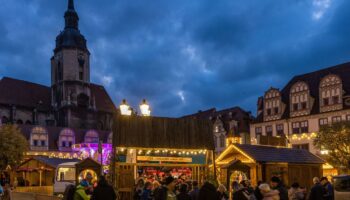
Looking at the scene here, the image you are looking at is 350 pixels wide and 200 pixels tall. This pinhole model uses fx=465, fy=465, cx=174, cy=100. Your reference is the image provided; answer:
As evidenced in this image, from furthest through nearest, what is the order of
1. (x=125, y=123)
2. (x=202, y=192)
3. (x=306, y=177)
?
(x=306, y=177) → (x=125, y=123) → (x=202, y=192)

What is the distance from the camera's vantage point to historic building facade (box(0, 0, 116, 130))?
78.5 metres

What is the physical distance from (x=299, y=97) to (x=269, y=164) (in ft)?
85.2

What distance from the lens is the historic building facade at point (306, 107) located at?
4728 cm

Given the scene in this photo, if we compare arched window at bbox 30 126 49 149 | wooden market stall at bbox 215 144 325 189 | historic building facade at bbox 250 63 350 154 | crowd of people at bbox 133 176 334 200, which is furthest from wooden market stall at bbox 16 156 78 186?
crowd of people at bbox 133 176 334 200

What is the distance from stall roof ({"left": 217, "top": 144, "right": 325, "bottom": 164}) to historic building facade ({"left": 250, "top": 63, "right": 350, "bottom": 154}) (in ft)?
55.3

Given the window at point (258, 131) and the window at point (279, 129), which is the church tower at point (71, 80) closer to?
the window at point (258, 131)

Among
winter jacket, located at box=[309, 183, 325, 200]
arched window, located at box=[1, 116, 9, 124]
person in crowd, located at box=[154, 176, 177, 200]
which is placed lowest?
winter jacket, located at box=[309, 183, 325, 200]

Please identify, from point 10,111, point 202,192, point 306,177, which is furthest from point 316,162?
point 10,111

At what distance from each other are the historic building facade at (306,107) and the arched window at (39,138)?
1171 inches

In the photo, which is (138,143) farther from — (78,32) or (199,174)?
(78,32)

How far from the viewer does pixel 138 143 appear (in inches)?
857

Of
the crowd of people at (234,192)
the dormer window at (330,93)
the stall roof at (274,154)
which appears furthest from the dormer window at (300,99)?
the crowd of people at (234,192)

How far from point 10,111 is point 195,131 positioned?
191 ft

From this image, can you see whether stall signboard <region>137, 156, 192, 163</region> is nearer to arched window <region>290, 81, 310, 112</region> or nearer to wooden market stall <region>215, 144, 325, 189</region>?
wooden market stall <region>215, 144, 325, 189</region>
